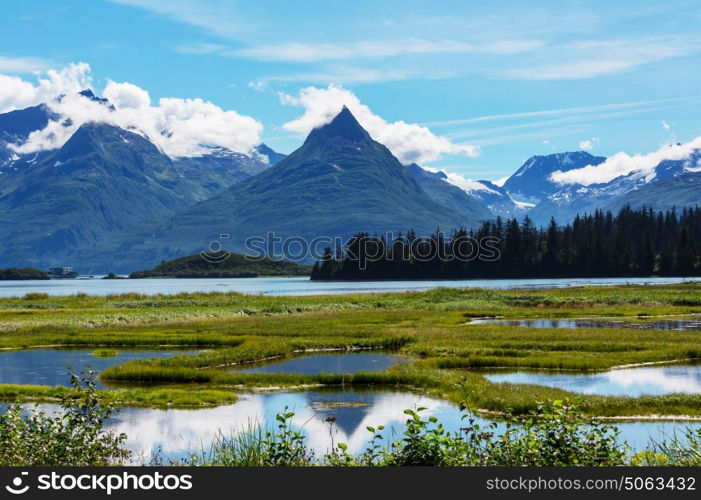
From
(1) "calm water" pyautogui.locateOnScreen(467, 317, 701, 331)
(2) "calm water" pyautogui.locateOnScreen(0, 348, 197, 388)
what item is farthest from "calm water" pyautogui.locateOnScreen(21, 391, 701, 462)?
(1) "calm water" pyautogui.locateOnScreen(467, 317, 701, 331)

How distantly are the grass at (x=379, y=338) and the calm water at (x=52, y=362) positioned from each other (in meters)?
3.79

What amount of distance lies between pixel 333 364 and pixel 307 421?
2378 cm

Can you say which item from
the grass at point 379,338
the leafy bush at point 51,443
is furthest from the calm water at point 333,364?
the leafy bush at point 51,443

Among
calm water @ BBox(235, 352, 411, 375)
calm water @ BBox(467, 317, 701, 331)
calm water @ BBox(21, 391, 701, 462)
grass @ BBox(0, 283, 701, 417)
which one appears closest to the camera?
calm water @ BBox(21, 391, 701, 462)

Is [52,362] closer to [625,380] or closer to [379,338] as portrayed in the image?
[379,338]

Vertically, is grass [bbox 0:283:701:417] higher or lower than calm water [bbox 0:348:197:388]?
higher

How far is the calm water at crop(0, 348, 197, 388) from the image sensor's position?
5134 centimetres

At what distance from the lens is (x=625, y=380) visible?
48938 millimetres

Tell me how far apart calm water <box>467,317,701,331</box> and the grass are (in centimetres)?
480
